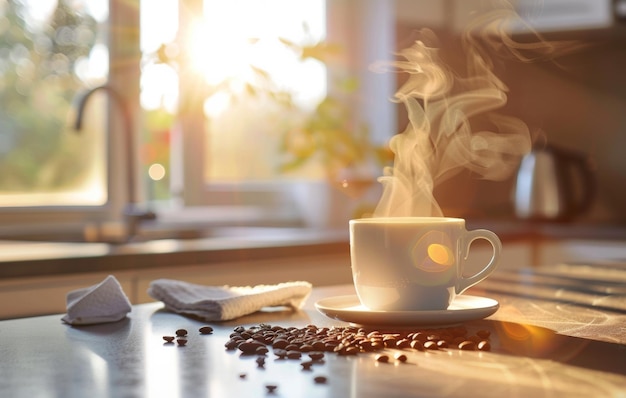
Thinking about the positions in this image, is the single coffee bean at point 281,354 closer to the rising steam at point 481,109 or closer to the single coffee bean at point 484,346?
the single coffee bean at point 484,346

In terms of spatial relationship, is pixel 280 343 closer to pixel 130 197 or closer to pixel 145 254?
pixel 145 254

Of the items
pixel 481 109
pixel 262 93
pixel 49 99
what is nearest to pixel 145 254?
pixel 49 99

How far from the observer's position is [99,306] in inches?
37.7

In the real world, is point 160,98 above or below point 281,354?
above

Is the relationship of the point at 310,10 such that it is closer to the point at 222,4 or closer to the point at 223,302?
the point at 222,4

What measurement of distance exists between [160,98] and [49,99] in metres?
0.36

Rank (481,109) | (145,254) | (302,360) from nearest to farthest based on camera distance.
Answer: (302,360) → (145,254) → (481,109)

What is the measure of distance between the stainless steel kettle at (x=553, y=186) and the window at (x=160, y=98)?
25.0 inches

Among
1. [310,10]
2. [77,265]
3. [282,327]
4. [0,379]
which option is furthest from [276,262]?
[310,10]

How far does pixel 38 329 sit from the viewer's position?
3.03 ft

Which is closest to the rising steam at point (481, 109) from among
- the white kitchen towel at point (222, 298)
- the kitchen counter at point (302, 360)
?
the white kitchen towel at point (222, 298)

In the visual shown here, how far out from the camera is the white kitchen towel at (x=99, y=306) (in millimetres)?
948

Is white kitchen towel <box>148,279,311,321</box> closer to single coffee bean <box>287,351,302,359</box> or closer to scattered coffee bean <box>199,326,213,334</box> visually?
scattered coffee bean <box>199,326,213,334</box>

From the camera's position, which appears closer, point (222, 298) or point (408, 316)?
point (408, 316)
